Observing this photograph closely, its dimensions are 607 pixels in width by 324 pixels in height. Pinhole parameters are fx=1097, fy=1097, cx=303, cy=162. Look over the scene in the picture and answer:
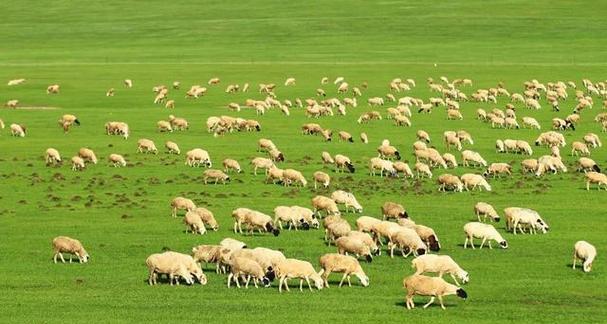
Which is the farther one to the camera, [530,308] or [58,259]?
[58,259]

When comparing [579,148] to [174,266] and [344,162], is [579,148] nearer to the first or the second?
[344,162]

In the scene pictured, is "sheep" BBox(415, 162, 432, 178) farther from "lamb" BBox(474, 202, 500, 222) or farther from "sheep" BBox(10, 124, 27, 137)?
"sheep" BBox(10, 124, 27, 137)

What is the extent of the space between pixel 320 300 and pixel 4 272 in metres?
7.73

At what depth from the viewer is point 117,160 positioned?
137ft

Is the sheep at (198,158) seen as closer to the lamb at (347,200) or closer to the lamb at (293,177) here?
the lamb at (293,177)

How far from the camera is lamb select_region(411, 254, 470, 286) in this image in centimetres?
2366

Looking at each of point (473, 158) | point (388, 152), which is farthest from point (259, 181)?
point (473, 158)

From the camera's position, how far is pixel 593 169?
131 feet

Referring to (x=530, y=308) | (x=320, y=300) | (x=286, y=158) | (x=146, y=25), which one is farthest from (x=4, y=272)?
(x=146, y=25)

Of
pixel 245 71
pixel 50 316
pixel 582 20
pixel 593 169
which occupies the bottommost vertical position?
pixel 50 316

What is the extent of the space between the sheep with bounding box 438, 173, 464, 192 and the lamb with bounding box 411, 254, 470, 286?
12.7 meters

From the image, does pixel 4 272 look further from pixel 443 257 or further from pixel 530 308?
pixel 530 308

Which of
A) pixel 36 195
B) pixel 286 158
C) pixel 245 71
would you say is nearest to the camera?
pixel 36 195

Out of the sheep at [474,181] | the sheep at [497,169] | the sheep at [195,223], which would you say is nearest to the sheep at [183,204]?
the sheep at [195,223]
